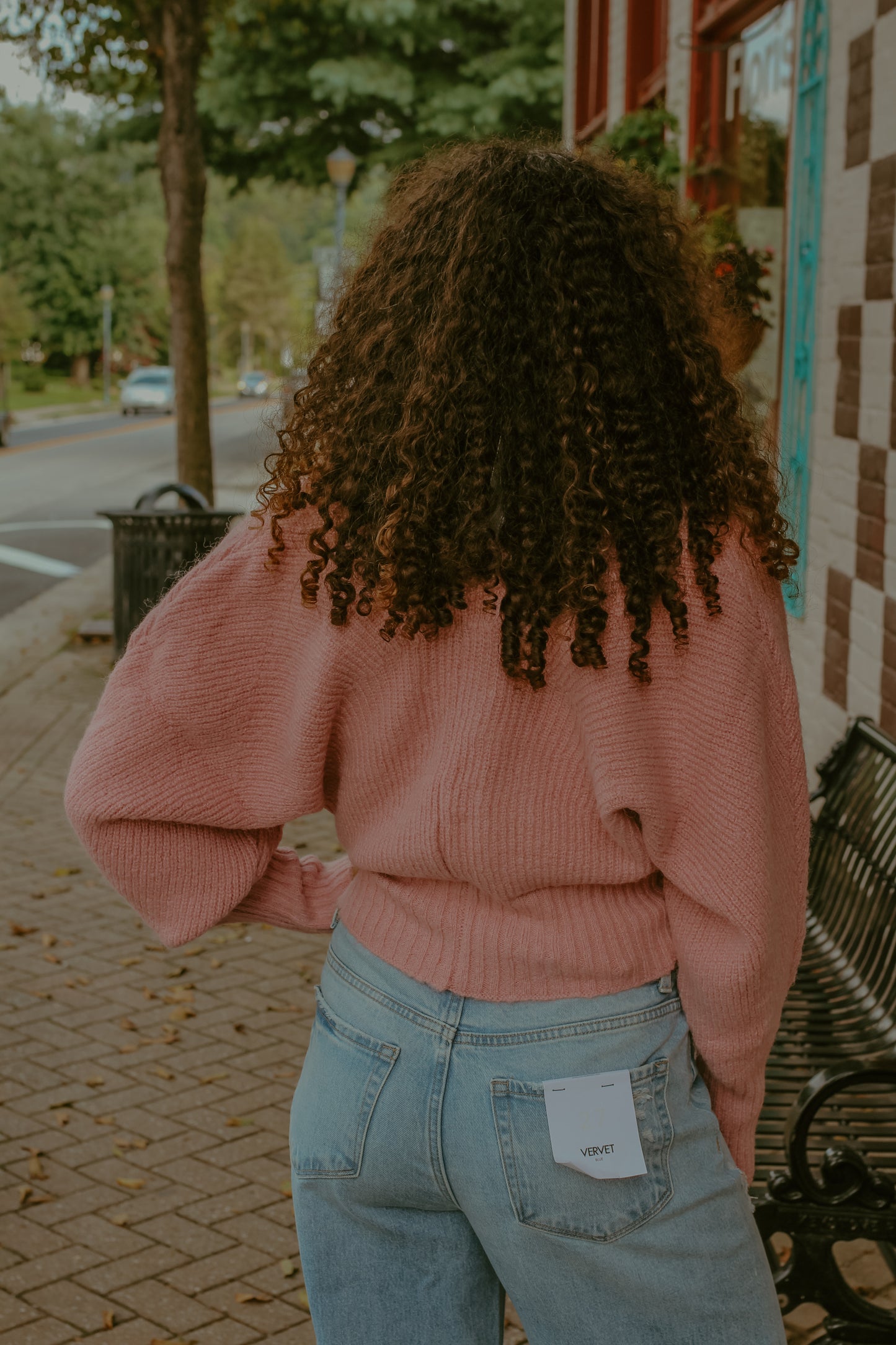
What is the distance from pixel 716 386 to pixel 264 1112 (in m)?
2.93

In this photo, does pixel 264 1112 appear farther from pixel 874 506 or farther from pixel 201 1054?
pixel 874 506

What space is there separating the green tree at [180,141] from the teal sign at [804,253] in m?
5.18

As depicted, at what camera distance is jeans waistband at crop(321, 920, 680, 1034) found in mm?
1616

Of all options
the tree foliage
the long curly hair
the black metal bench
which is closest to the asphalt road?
the long curly hair

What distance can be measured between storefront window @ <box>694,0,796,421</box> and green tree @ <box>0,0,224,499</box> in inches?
144

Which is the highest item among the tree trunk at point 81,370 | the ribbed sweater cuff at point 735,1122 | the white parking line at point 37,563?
the tree trunk at point 81,370

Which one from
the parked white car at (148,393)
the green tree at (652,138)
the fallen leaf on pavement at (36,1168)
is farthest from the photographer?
the parked white car at (148,393)

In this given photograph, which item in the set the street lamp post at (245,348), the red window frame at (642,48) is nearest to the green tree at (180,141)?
the red window frame at (642,48)

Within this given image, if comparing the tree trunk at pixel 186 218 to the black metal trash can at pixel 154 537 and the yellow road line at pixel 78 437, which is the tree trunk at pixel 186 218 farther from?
the yellow road line at pixel 78 437

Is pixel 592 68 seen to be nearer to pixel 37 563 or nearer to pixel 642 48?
pixel 642 48

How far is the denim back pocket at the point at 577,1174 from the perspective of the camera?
5.20ft

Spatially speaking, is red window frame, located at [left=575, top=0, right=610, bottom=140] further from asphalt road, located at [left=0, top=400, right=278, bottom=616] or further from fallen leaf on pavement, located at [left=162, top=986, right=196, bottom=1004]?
fallen leaf on pavement, located at [left=162, top=986, right=196, bottom=1004]

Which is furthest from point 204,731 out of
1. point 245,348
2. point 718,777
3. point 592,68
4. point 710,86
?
point 245,348

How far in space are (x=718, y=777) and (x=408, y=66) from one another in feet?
69.5
